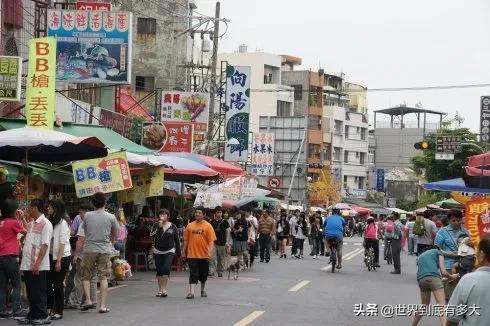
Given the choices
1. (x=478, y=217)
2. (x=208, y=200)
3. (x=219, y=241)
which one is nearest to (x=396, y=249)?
(x=208, y=200)

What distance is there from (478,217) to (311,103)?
77342 mm

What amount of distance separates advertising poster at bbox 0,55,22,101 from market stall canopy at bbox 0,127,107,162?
2781 millimetres

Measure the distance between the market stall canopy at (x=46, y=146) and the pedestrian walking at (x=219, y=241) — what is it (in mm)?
5536

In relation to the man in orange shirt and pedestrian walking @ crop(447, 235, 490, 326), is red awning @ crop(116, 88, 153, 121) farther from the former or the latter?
pedestrian walking @ crop(447, 235, 490, 326)

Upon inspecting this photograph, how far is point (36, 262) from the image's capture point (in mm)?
13133

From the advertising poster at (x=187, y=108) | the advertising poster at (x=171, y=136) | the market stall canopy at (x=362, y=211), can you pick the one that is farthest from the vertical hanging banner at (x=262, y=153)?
the market stall canopy at (x=362, y=211)

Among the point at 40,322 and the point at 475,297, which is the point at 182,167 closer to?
the point at 40,322

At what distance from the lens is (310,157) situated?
88.1 meters

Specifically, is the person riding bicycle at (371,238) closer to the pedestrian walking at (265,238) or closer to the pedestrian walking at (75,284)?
the pedestrian walking at (265,238)

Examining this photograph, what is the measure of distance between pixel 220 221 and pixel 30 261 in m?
10.0

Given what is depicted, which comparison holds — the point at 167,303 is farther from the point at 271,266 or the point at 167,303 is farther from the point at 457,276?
the point at 271,266

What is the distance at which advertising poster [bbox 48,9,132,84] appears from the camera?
25625 mm

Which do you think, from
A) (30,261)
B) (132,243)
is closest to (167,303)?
(30,261)

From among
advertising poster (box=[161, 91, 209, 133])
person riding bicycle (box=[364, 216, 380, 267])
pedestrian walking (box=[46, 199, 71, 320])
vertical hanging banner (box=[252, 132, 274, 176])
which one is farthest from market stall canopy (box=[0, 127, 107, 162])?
vertical hanging banner (box=[252, 132, 274, 176])
